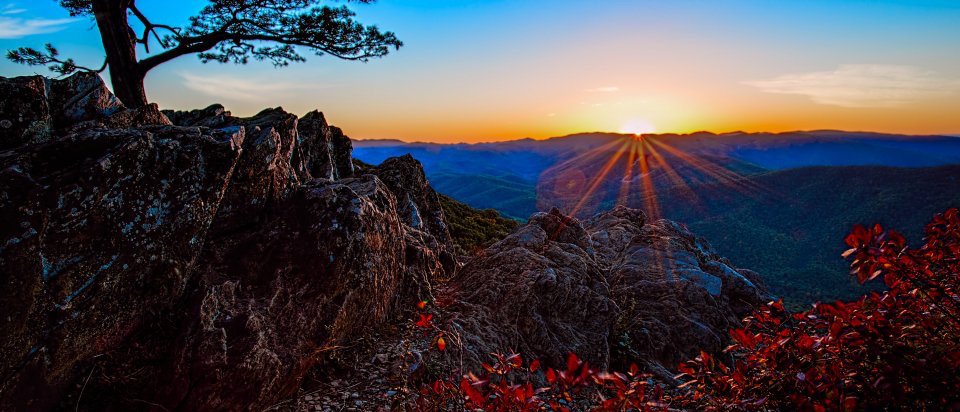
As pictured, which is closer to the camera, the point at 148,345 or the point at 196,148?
the point at 148,345

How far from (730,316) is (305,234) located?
1302 cm

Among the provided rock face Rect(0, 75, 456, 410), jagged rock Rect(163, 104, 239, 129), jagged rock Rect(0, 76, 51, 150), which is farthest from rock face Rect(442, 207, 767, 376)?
jagged rock Rect(0, 76, 51, 150)

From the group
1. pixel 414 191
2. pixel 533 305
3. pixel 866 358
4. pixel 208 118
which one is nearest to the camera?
pixel 866 358

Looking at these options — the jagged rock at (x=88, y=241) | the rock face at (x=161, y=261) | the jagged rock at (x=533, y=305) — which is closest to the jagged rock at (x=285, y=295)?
the rock face at (x=161, y=261)

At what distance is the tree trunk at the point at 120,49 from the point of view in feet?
42.3

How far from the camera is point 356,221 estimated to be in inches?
335

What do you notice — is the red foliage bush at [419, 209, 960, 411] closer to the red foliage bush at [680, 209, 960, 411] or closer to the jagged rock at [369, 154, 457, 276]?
the red foliage bush at [680, 209, 960, 411]

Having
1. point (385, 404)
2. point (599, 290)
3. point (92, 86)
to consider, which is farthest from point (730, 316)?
point (92, 86)

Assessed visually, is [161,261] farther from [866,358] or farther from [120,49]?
[120,49]

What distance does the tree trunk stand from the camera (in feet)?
42.3

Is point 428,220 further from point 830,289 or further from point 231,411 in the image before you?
point 830,289

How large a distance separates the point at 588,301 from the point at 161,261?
368 inches

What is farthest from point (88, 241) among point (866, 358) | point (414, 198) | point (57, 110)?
→ point (414, 198)

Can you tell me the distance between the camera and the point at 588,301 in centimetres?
1191
